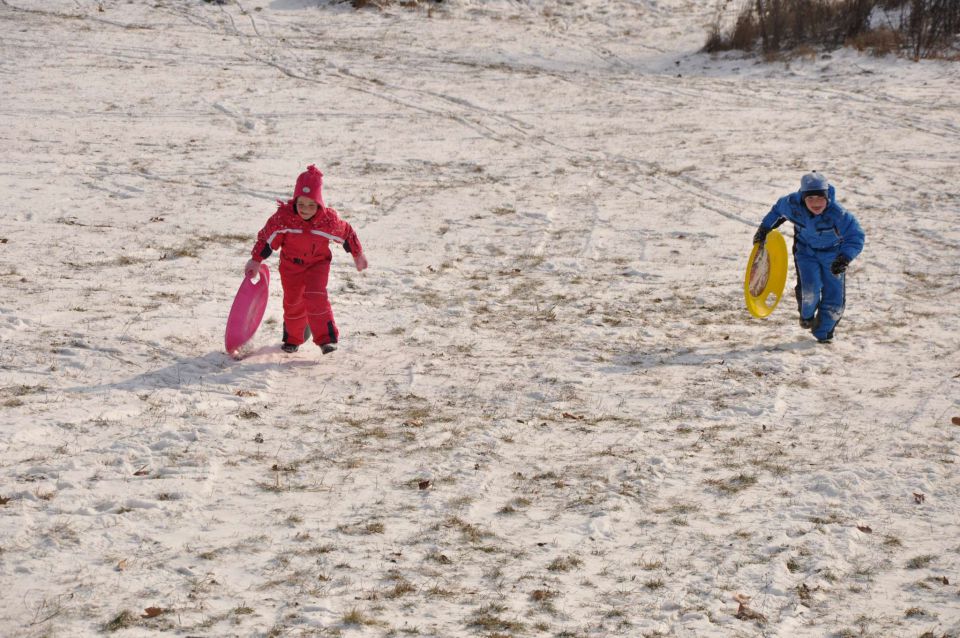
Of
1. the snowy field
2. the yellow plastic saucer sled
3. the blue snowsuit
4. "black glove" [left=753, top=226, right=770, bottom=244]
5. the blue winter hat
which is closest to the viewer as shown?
the snowy field

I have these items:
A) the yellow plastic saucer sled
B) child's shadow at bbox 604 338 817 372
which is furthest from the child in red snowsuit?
the yellow plastic saucer sled

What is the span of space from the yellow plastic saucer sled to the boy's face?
3875 millimetres

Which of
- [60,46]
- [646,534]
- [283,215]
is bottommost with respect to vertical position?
[646,534]

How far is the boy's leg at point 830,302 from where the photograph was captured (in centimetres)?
795

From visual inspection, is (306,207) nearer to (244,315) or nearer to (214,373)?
(244,315)

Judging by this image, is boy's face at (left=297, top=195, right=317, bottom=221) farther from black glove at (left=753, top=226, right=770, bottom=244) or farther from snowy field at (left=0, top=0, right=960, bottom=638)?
black glove at (left=753, top=226, right=770, bottom=244)

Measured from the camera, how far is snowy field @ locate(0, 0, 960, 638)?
4.53 m

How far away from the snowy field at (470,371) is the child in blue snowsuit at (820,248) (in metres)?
0.32

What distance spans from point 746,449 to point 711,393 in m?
0.92

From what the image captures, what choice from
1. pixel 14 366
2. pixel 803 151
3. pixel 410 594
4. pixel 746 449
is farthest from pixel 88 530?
pixel 803 151

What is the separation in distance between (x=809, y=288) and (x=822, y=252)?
1.02 ft

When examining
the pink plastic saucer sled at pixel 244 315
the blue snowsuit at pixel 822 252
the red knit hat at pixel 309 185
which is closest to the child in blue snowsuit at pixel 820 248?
the blue snowsuit at pixel 822 252

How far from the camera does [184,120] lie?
44.0 feet

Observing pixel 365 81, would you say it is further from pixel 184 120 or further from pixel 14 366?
pixel 14 366
